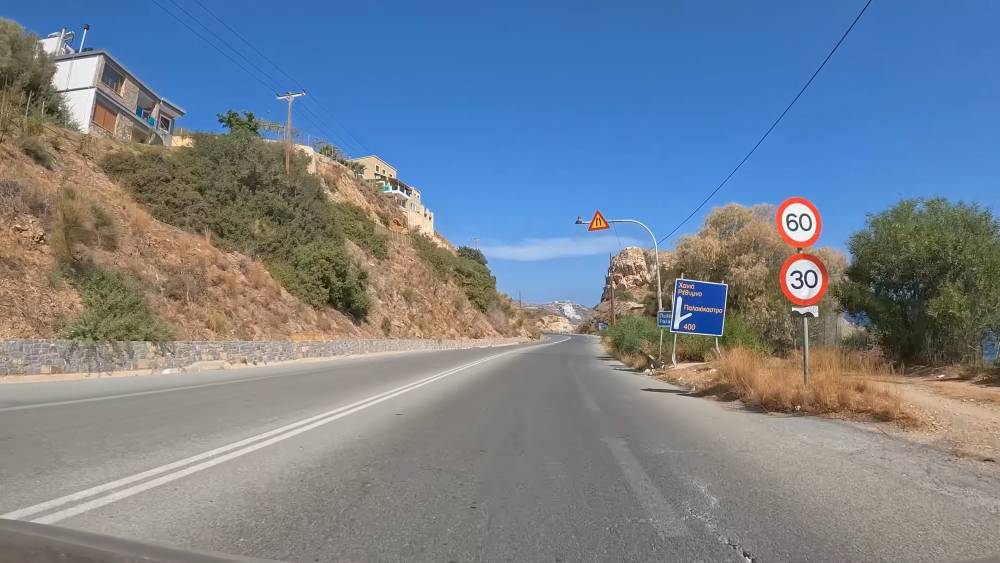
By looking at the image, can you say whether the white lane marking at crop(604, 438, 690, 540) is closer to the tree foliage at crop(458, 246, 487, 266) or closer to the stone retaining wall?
the stone retaining wall

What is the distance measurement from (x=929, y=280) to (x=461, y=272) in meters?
60.3

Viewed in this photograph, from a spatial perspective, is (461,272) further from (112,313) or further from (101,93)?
(112,313)

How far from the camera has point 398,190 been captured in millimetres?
104625

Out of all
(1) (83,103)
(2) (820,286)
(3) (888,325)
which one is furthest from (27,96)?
(3) (888,325)

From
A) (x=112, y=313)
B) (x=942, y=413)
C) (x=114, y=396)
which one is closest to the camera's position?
(x=942, y=413)

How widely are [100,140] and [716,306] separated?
3243 centimetres

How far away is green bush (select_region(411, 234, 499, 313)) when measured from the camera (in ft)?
220

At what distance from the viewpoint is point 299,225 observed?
1559 inches

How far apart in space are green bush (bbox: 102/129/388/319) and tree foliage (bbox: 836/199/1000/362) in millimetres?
28841

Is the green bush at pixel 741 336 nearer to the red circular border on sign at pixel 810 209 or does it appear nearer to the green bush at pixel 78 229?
the red circular border on sign at pixel 810 209

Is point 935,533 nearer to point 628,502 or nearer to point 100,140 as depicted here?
point 628,502

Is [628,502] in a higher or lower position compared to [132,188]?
lower

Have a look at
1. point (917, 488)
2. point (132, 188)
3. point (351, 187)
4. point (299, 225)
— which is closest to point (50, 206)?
point (132, 188)

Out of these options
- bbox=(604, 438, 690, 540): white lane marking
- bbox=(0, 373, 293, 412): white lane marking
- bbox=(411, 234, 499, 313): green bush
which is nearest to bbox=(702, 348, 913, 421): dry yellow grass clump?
bbox=(604, 438, 690, 540): white lane marking
